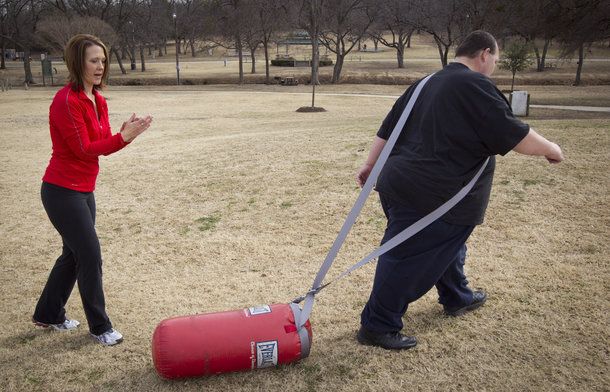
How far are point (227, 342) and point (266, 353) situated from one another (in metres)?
0.23

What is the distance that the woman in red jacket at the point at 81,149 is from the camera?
3.09 m

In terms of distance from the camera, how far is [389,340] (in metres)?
3.35

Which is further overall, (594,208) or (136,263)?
(594,208)

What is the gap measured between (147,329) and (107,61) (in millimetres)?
1827

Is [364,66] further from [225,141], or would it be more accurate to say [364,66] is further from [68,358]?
[68,358]

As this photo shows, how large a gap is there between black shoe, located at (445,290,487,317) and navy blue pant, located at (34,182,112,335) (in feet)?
7.72

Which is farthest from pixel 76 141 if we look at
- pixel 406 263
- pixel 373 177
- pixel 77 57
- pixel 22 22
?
pixel 22 22

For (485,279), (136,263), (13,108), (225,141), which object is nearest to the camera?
(485,279)

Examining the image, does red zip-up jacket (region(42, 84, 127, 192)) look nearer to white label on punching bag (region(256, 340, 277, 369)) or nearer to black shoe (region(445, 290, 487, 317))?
white label on punching bag (region(256, 340, 277, 369))

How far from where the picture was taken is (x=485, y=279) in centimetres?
441

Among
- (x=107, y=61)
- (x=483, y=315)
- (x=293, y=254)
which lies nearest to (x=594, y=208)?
(x=483, y=315)

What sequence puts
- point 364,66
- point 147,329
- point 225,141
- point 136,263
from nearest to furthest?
point 147,329 → point 136,263 → point 225,141 → point 364,66

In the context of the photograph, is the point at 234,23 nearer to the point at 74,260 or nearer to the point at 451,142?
the point at 74,260

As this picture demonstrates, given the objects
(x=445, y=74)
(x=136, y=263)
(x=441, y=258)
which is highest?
(x=445, y=74)
